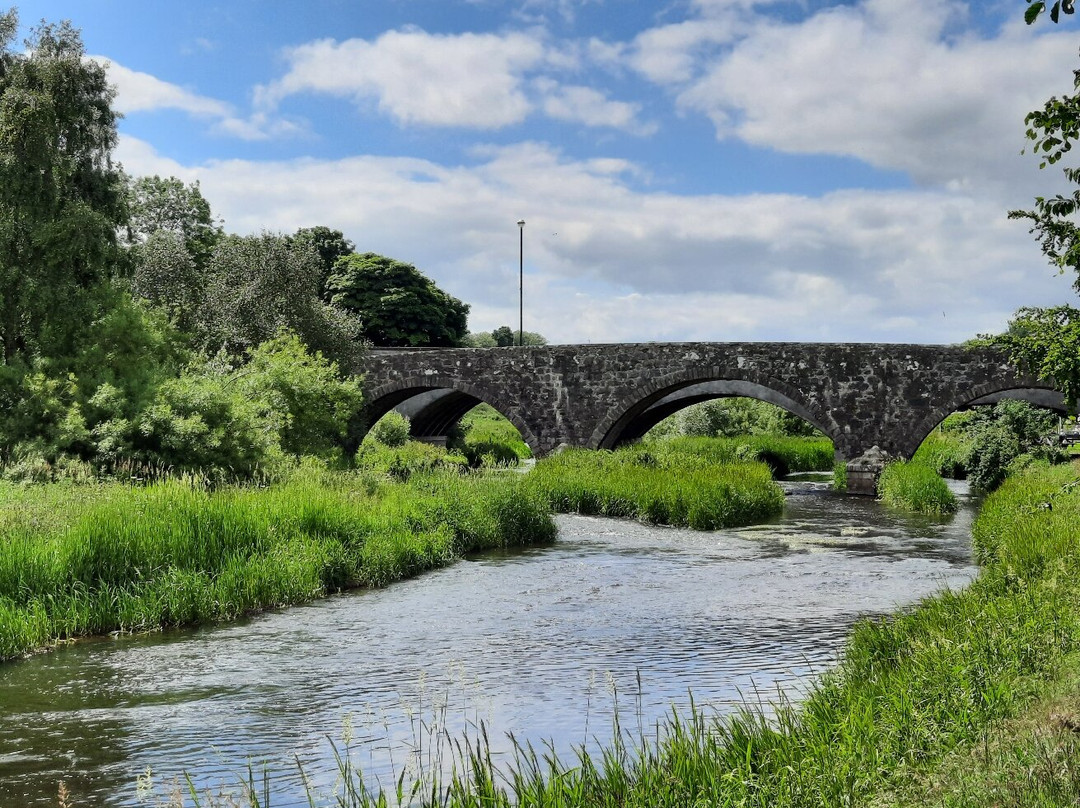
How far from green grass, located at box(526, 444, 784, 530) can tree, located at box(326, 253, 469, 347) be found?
36.7 m

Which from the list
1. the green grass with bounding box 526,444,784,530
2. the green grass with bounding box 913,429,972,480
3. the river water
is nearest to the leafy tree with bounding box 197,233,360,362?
the green grass with bounding box 526,444,784,530

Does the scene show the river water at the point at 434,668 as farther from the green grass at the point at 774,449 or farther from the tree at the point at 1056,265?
the green grass at the point at 774,449

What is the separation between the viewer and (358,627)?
36.1 feet

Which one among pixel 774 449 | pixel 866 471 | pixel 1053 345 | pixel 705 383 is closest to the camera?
pixel 1053 345

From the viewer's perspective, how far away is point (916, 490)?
2411 cm

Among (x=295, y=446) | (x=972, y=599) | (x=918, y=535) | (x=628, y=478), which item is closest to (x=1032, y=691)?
(x=972, y=599)

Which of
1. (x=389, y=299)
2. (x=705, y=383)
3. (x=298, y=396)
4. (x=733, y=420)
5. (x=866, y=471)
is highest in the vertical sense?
(x=389, y=299)

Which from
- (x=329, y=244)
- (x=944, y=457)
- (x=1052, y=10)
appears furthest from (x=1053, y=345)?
(x=329, y=244)

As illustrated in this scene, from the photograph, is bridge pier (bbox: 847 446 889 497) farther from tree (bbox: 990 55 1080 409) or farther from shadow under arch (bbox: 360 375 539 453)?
tree (bbox: 990 55 1080 409)

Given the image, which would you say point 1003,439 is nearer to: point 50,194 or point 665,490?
point 665,490

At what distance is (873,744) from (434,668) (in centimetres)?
474

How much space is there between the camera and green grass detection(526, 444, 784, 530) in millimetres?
20672

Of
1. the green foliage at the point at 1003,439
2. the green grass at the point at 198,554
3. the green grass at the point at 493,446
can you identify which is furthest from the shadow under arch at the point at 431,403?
the green grass at the point at 198,554

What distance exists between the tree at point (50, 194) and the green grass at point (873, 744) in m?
18.0
